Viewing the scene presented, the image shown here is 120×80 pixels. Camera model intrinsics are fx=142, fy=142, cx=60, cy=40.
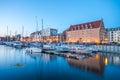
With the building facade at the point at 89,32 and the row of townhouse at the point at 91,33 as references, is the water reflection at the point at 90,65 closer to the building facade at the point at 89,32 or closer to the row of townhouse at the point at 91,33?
the row of townhouse at the point at 91,33

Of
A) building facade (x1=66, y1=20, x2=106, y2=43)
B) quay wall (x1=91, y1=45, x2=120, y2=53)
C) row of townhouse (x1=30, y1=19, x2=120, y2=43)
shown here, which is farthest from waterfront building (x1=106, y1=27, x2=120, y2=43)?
quay wall (x1=91, y1=45, x2=120, y2=53)

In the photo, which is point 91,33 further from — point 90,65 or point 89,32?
point 90,65

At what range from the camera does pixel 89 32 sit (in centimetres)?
7012

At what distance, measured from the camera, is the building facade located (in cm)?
6650

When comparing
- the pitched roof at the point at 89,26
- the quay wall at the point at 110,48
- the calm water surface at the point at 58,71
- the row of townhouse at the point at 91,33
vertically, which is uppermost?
the pitched roof at the point at 89,26

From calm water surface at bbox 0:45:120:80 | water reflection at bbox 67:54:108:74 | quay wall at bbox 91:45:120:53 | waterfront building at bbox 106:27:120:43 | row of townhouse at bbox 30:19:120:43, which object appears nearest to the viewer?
calm water surface at bbox 0:45:120:80

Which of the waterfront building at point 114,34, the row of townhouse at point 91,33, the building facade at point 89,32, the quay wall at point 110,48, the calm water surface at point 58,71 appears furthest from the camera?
the waterfront building at point 114,34

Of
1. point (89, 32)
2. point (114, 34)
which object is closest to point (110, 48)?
point (89, 32)

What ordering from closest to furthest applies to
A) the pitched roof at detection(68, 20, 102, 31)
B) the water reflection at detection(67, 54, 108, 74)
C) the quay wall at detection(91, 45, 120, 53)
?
the water reflection at detection(67, 54, 108, 74), the quay wall at detection(91, 45, 120, 53), the pitched roof at detection(68, 20, 102, 31)

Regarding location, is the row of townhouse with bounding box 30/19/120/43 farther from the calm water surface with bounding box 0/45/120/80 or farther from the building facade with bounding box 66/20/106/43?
the calm water surface with bounding box 0/45/120/80

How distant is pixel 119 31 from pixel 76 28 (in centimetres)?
2595

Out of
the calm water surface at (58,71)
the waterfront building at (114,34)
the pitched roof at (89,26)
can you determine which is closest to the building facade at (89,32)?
the pitched roof at (89,26)

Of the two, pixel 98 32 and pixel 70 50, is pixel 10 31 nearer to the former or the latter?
pixel 98 32

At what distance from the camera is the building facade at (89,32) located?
66.5 m
